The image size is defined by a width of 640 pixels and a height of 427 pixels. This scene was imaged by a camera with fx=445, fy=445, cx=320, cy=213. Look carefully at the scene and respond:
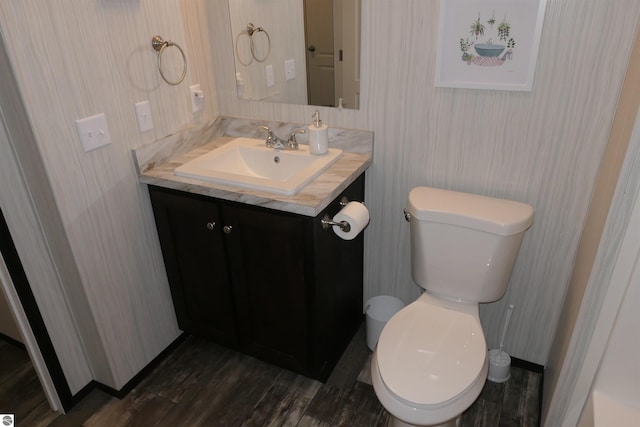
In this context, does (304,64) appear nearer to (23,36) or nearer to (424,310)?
(23,36)

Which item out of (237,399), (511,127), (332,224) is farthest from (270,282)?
(511,127)

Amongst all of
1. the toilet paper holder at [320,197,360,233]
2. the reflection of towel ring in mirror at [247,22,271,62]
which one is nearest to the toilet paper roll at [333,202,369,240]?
the toilet paper holder at [320,197,360,233]

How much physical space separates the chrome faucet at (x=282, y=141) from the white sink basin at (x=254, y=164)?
0.03 metres

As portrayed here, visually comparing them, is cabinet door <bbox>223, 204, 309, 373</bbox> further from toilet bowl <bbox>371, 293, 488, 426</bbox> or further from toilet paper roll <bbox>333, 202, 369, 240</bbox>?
toilet bowl <bbox>371, 293, 488, 426</bbox>

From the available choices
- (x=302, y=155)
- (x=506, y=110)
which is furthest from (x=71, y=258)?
(x=506, y=110)

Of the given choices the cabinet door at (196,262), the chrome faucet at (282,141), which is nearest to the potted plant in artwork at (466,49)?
the chrome faucet at (282,141)

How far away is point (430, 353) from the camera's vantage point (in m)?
1.46

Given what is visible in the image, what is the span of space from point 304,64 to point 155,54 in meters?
0.59

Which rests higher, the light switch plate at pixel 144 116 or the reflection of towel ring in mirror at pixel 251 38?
the reflection of towel ring in mirror at pixel 251 38

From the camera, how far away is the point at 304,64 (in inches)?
74.1

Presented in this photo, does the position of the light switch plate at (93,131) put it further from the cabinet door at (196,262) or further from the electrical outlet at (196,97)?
the electrical outlet at (196,97)

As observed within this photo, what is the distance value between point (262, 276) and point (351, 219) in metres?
0.42

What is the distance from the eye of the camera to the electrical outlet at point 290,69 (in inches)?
75.2

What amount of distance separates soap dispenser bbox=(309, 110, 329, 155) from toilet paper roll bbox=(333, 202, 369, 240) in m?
0.33
